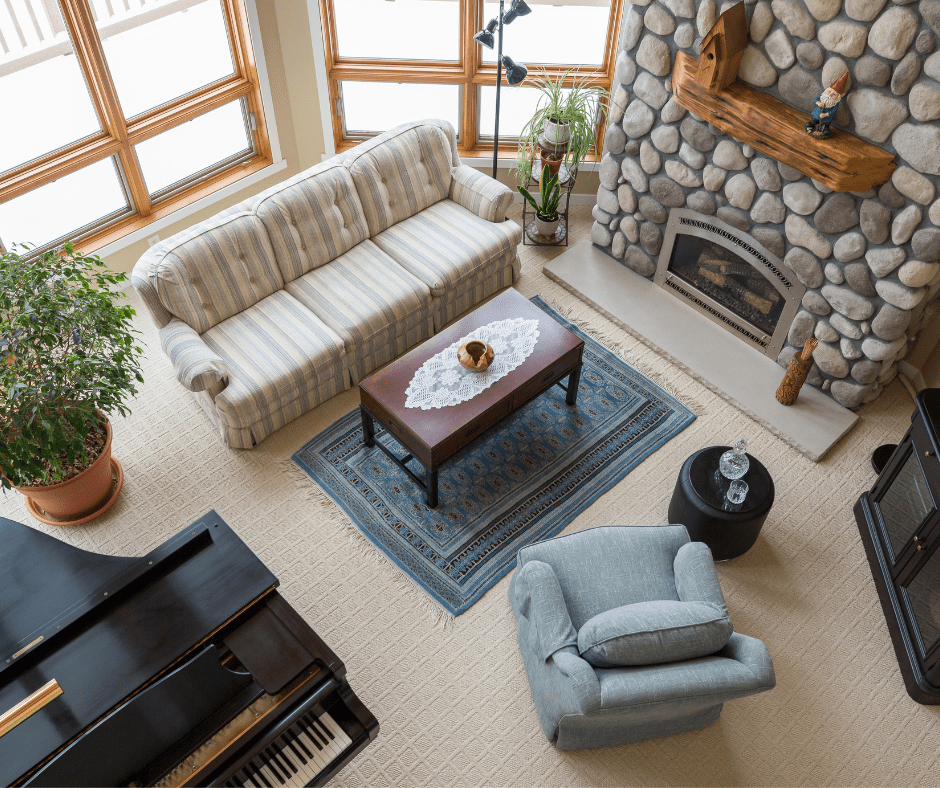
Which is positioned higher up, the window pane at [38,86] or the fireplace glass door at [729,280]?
the window pane at [38,86]

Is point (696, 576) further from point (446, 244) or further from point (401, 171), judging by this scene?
point (401, 171)

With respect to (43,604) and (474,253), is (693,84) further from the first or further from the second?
(43,604)

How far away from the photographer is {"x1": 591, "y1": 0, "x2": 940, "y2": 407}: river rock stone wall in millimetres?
3574

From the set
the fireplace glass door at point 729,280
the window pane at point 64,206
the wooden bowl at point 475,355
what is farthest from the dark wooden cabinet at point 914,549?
the window pane at point 64,206

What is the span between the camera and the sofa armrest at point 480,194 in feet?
16.2

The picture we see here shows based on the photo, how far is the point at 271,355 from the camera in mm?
4309

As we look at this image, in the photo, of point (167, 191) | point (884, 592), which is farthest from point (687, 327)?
point (167, 191)

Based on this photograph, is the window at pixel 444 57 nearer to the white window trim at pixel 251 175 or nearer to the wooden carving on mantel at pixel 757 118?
the white window trim at pixel 251 175

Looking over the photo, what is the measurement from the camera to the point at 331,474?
4.33 m

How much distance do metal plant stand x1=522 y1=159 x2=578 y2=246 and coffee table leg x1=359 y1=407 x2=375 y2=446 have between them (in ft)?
6.16

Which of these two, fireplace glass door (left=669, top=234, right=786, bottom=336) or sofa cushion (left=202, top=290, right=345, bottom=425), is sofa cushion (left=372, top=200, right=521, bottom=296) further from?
fireplace glass door (left=669, top=234, right=786, bottom=336)

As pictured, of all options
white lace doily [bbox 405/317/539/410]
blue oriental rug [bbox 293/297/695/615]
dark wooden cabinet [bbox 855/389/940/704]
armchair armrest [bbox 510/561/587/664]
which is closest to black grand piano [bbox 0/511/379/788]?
armchair armrest [bbox 510/561/587/664]

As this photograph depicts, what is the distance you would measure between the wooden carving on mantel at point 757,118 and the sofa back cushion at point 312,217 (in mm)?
1934

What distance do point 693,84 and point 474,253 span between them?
4.90ft
